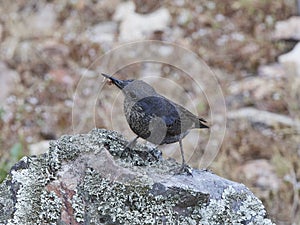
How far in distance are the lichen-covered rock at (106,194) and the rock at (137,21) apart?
5270mm

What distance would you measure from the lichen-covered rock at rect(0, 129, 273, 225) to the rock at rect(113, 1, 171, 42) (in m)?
5.27

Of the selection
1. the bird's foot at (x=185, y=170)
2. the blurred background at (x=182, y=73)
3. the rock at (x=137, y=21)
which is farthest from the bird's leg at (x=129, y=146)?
the rock at (x=137, y=21)

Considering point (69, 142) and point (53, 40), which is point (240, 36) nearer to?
point (53, 40)

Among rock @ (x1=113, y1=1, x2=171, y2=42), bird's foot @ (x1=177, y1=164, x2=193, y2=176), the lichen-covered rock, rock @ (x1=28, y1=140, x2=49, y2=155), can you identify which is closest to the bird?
bird's foot @ (x1=177, y1=164, x2=193, y2=176)

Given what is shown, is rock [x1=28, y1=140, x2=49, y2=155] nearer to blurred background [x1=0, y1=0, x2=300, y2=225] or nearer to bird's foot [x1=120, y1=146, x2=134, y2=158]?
blurred background [x1=0, y1=0, x2=300, y2=225]

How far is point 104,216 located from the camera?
2.76 m

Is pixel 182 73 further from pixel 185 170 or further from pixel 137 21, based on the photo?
pixel 185 170

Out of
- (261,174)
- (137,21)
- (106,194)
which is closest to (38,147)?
(261,174)

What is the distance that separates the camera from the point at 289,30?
8.23m

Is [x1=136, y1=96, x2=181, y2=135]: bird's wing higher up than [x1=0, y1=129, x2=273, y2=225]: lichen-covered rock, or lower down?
higher up

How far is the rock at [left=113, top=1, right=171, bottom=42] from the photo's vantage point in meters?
8.23

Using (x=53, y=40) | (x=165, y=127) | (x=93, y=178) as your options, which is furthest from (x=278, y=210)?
(x=53, y=40)

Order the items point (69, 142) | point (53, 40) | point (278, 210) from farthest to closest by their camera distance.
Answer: point (53, 40) < point (278, 210) < point (69, 142)

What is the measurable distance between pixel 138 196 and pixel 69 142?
1.49 feet
